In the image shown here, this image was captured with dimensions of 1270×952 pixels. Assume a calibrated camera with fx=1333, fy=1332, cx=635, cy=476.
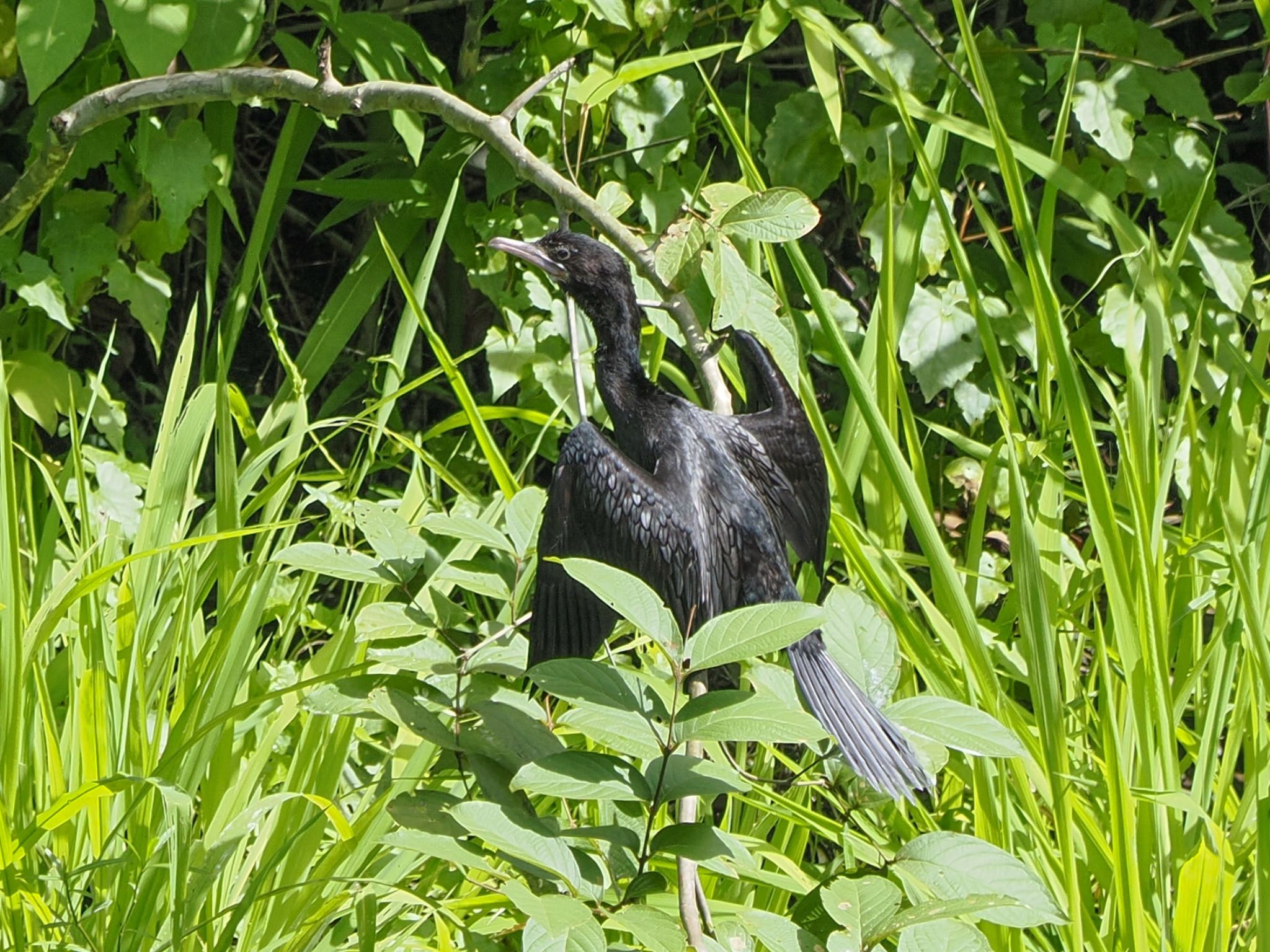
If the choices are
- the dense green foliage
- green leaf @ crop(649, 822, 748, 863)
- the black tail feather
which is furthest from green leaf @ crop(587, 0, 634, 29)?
green leaf @ crop(649, 822, 748, 863)

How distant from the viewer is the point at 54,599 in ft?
4.01

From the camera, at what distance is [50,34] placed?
4.86 feet

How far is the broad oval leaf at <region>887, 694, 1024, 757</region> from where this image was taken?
702mm

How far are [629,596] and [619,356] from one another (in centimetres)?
25

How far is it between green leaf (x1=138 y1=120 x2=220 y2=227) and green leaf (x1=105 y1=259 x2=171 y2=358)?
0.46 feet

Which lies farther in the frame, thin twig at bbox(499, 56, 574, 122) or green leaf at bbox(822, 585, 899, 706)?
thin twig at bbox(499, 56, 574, 122)

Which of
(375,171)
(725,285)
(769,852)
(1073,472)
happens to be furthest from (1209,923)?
(375,171)

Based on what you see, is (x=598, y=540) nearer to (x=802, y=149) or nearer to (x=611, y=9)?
(x=611, y=9)

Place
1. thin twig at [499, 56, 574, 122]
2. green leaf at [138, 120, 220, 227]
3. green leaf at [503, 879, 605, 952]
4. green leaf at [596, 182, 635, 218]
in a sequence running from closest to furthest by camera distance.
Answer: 1. green leaf at [503, 879, 605, 952]
2. thin twig at [499, 56, 574, 122]
3. green leaf at [596, 182, 635, 218]
4. green leaf at [138, 120, 220, 227]

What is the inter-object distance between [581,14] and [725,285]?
3.65 feet

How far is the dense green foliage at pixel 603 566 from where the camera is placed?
0.78 meters

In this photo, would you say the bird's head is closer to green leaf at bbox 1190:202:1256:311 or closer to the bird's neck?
the bird's neck

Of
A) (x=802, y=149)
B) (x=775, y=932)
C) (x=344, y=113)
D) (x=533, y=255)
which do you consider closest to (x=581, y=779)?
(x=775, y=932)

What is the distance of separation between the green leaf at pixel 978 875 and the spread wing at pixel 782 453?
254mm
